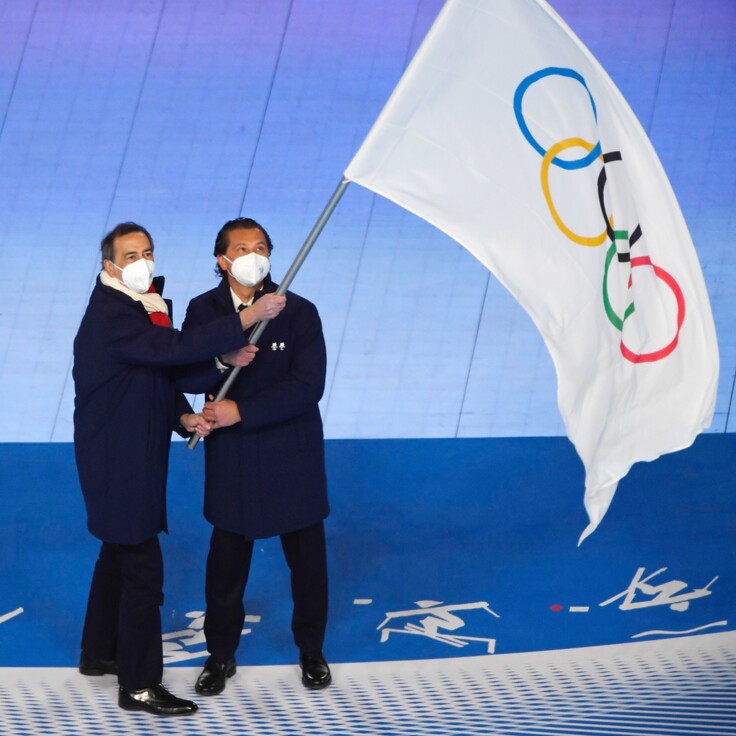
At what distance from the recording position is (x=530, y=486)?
477 cm

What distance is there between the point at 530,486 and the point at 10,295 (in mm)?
2889

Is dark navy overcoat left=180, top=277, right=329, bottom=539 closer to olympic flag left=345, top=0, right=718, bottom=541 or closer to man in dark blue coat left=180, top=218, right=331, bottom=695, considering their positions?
man in dark blue coat left=180, top=218, right=331, bottom=695

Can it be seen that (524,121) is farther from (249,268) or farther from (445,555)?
(445,555)

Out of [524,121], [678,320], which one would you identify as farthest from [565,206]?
[678,320]

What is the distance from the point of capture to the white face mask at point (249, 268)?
3.08 metres

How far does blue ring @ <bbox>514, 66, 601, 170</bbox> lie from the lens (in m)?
2.86

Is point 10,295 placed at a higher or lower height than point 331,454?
higher

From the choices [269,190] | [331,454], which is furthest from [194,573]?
[269,190]

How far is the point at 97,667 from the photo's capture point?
10.9ft

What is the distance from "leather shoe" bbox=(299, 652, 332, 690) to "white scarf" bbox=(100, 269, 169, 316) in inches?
39.1

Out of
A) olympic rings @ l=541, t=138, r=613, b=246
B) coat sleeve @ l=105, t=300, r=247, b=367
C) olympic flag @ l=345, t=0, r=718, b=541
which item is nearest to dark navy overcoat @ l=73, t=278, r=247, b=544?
coat sleeve @ l=105, t=300, r=247, b=367

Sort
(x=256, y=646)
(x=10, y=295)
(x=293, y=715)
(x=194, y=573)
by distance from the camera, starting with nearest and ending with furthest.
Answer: (x=293, y=715) → (x=256, y=646) → (x=194, y=573) → (x=10, y=295)

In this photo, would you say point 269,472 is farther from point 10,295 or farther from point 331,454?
point 10,295

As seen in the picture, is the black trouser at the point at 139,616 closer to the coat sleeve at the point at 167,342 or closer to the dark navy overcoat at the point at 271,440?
the dark navy overcoat at the point at 271,440
